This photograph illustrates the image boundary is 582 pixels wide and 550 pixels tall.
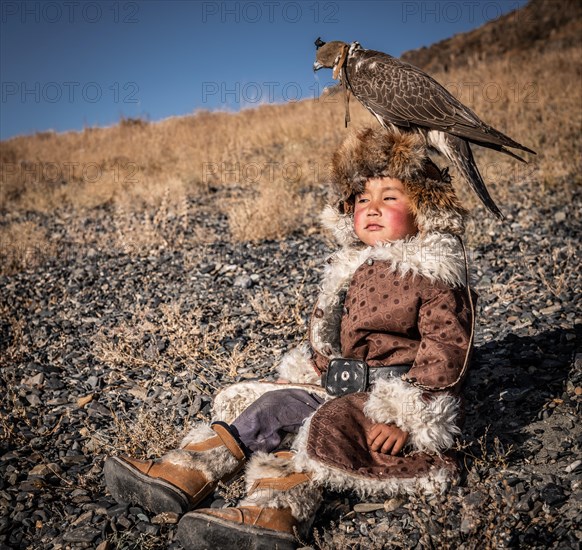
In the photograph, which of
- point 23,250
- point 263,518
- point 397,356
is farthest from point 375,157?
point 23,250

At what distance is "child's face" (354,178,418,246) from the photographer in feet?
8.20

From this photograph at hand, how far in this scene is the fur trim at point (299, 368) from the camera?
9.04 feet

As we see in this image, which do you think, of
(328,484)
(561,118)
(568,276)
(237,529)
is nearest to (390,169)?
(328,484)

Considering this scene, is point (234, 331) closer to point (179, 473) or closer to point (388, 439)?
point (179, 473)

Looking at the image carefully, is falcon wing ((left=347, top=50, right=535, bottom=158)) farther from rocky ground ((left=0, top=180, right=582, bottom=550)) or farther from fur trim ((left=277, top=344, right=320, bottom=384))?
fur trim ((left=277, top=344, right=320, bottom=384))

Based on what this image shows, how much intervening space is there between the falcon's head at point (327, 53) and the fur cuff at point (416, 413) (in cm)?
276

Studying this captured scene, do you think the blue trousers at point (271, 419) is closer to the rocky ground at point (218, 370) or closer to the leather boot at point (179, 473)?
the leather boot at point (179, 473)

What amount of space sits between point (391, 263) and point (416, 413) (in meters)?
0.73

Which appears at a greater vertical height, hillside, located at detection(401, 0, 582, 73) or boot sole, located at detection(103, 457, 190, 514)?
hillside, located at detection(401, 0, 582, 73)

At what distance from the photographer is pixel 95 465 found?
9.21 feet

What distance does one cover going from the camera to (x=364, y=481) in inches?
81.4
